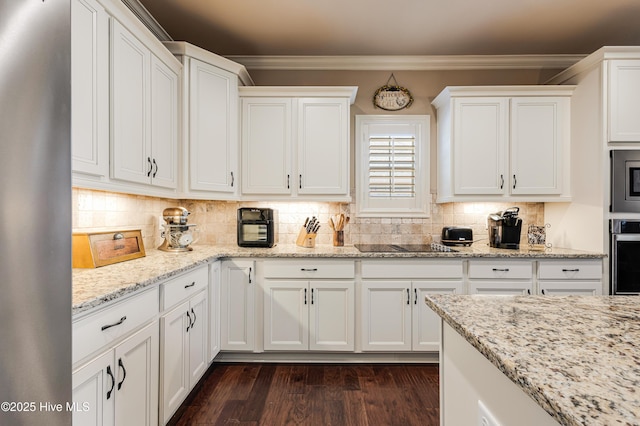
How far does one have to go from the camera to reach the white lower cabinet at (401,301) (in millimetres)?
2623

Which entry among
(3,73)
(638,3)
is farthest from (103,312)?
(638,3)

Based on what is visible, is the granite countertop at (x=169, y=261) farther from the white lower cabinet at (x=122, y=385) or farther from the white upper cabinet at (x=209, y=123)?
the white upper cabinet at (x=209, y=123)

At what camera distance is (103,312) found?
1.23 metres

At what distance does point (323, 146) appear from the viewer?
2.90 meters

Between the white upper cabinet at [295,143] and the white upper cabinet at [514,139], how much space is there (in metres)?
1.05

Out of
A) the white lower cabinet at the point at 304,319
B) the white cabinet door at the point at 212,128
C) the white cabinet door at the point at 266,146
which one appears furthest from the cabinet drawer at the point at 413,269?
the white cabinet door at the point at 212,128

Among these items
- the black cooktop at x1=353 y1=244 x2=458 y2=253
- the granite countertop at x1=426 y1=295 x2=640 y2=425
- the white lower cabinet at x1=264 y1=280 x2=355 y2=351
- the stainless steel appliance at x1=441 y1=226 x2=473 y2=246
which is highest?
the stainless steel appliance at x1=441 y1=226 x2=473 y2=246

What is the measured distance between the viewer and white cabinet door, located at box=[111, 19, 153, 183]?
1.79m

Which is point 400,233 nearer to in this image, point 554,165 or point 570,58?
point 554,165

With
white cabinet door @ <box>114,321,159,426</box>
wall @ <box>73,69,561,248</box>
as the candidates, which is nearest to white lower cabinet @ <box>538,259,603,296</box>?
wall @ <box>73,69,561,248</box>

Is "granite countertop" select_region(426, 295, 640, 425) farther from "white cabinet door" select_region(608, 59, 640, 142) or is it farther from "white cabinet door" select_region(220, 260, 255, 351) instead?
"white cabinet door" select_region(608, 59, 640, 142)

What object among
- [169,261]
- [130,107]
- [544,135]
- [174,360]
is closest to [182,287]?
[169,261]

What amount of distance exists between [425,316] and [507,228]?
1116 mm

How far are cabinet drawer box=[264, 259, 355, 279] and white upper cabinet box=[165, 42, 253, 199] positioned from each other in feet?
2.55
